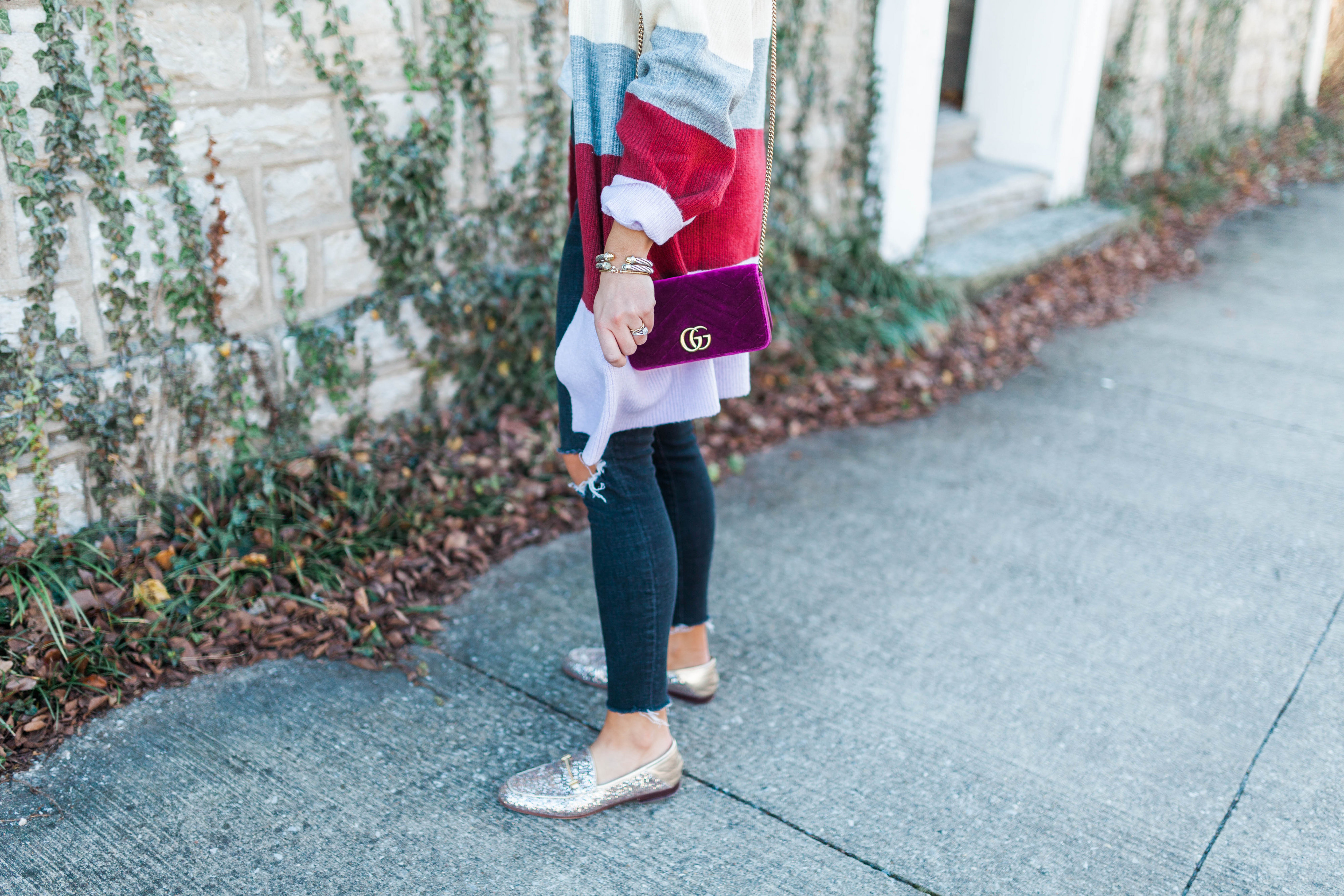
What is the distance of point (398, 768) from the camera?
2.18 meters

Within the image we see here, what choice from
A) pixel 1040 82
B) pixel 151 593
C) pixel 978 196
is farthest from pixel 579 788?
pixel 1040 82

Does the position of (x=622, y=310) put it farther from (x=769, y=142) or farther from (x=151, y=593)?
(x=151, y=593)

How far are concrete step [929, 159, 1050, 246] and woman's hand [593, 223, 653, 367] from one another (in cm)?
398

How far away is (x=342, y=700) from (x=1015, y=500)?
7.17 ft

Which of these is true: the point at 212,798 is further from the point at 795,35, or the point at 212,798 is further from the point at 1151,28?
the point at 1151,28

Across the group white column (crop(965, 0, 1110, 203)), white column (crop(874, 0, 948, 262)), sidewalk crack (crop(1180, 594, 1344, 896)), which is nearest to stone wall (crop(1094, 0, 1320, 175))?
white column (crop(965, 0, 1110, 203))

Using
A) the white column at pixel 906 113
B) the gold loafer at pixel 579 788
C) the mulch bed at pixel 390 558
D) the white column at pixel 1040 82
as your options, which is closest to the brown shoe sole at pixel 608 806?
the gold loafer at pixel 579 788

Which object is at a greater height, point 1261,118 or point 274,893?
point 1261,118

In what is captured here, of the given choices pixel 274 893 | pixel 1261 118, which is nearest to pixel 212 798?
pixel 274 893

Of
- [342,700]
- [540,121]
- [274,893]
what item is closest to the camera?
[274,893]

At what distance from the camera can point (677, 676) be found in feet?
7.82

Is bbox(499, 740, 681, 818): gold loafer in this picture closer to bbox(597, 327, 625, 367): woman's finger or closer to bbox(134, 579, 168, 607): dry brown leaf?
bbox(597, 327, 625, 367): woman's finger

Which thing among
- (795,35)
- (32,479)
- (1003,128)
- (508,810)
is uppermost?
(795,35)

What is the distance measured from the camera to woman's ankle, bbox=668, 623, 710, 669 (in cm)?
238
